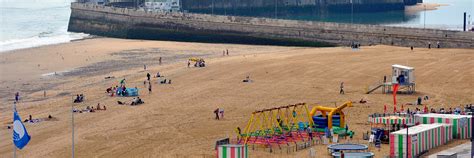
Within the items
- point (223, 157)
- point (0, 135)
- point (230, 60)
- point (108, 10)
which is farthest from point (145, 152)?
point (108, 10)

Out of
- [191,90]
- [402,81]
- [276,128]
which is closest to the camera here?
[276,128]

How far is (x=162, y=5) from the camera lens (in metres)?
93.4

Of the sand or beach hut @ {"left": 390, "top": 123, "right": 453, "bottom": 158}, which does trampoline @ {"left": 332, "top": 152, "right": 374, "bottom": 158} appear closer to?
beach hut @ {"left": 390, "top": 123, "right": 453, "bottom": 158}

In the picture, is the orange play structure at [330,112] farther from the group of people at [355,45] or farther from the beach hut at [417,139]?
the group of people at [355,45]

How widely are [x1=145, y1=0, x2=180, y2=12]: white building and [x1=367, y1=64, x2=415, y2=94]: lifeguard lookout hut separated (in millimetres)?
53997

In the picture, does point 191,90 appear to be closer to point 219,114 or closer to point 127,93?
point 127,93

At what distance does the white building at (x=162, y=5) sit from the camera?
301 ft

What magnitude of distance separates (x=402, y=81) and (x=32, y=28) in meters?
66.7

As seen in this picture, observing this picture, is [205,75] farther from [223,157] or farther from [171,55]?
[223,157]

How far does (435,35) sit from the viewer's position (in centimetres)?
5569

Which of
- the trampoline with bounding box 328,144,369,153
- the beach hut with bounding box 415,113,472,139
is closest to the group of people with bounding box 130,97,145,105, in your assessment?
the trampoline with bounding box 328,144,369,153

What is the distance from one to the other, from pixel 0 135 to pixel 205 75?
15.1 metres

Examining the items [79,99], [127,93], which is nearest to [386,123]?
[127,93]

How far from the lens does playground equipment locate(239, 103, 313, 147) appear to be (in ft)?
90.1
